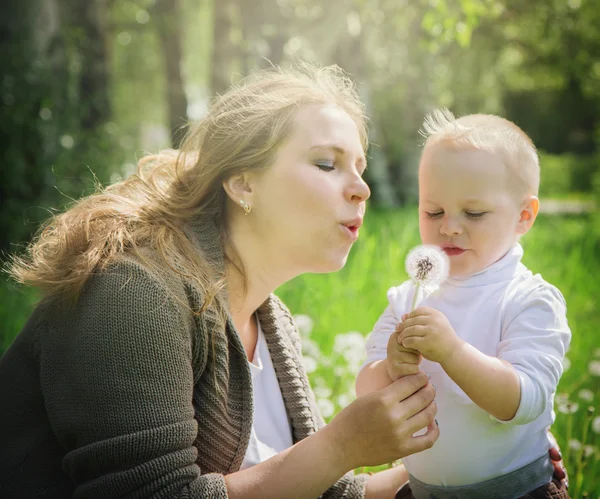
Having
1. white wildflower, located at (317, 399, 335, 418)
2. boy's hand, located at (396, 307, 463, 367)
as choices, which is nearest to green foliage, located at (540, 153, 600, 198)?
white wildflower, located at (317, 399, 335, 418)

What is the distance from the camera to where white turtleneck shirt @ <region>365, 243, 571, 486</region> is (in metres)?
1.79

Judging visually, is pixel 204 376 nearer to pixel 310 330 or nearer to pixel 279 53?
pixel 310 330

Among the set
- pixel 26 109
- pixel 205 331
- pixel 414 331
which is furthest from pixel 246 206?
pixel 26 109

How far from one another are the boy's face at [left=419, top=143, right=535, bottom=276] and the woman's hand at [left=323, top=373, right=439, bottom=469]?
1.27 ft

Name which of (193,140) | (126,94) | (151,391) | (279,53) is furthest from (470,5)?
(126,94)

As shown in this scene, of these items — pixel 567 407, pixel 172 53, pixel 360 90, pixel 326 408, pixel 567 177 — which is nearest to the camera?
pixel 567 407

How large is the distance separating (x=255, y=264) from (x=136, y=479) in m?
0.83

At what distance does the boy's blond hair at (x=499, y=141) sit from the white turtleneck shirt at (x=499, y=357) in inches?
9.1

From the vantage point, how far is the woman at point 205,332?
1818 millimetres

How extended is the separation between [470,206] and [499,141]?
0.21 meters

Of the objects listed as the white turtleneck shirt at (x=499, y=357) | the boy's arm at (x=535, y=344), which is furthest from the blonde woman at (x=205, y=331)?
the boy's arm at (x=535, y=344)

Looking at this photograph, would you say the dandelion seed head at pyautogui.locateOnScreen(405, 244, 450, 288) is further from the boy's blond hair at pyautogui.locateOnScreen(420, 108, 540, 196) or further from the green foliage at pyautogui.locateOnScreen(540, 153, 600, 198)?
the green foliage at pyautogui.locateOnScreen(540, 153, 600, 198)

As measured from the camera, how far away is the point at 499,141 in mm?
1937

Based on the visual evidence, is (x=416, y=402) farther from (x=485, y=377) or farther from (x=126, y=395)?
(x=126, y=395)
